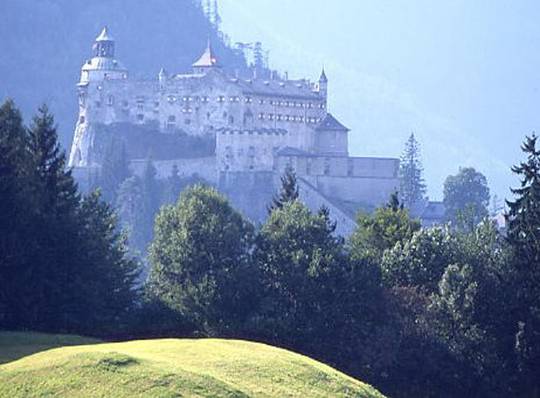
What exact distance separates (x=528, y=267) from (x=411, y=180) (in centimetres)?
9660

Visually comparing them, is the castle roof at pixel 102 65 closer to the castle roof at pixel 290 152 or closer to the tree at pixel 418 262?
the castle roof at pixel 290 152

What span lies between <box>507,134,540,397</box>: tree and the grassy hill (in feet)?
36.7

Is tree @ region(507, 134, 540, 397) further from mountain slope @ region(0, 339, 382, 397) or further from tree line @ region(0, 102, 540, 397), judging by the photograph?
mountain slope @ region(0, 339, 382, 397)

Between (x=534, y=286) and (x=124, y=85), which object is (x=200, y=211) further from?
(x=124, y=85)

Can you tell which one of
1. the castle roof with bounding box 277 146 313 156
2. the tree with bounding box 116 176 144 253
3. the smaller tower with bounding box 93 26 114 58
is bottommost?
the tree with bounding box 116 176 144 253

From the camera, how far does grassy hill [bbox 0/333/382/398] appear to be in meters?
38.3

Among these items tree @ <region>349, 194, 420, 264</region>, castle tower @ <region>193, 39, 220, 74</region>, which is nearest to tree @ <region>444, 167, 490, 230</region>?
castle tower @ <region>193, 39, 220, 74</region>

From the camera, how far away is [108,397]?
3778cm

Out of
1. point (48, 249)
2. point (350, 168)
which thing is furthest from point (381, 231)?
point (350, 168)

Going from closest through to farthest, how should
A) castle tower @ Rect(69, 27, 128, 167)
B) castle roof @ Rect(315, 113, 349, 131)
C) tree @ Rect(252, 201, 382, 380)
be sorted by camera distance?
tree @ Rect(252, 201, 382, 380)
castle roof @ Rect(315, 113, 349, 131)
castle tower @ Rect(69, 27, 128, 167)

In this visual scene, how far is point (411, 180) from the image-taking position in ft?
502

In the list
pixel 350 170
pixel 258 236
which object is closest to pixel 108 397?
pixel 258 236

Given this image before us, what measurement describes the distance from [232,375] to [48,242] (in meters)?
15.6

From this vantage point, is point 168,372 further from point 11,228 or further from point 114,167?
point 114,167
